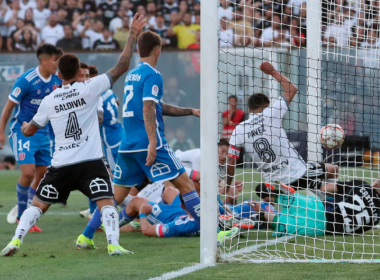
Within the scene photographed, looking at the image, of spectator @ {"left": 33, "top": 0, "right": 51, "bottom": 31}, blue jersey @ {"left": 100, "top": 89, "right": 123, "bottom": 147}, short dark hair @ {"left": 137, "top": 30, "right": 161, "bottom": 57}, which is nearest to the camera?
short dark hair @ {"left": 137, "top": 30, "right": 161, "bottom": 57}

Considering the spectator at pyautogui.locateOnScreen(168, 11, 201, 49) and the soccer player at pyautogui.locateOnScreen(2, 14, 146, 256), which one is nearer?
the soccer player at pyautogui.locateOnScreen(2, 14, 146, 256)

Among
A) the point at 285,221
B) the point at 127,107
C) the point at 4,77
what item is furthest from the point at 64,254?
the point at 4,77

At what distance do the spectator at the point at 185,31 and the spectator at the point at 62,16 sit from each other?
3.26 metres

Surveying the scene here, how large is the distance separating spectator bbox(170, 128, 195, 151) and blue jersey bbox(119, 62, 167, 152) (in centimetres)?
988

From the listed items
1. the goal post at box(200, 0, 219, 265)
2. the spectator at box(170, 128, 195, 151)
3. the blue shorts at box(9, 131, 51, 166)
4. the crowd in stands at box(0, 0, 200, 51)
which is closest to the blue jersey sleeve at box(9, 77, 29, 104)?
the blue shorts at box(9, 131, 51, 166)

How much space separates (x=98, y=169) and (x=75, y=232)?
2085 millimetres

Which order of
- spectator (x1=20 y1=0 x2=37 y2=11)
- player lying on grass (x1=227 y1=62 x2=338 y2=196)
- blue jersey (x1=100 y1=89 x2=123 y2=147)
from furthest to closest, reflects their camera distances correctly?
spectator (x1=20 y1=0 x2=37 y2=11) → blue jersey (x1=100 y1=89 x2=123 y2=147) → player lying on grass (x1=227 y1=62 x2=338 y2=196)

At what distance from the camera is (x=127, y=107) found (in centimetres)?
558

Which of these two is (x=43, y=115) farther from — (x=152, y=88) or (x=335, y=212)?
(x=335, y=212)

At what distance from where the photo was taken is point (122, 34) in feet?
55.7

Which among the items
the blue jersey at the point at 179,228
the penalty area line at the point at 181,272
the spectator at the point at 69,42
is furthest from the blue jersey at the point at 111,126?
the spectator at the point at 69,42

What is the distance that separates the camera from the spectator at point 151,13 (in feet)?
56.0

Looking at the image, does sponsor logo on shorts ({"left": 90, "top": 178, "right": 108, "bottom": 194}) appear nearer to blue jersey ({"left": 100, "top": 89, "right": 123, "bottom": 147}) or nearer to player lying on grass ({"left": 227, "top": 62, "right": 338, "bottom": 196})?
player lying on grass ({"left": 227, "top": 62, "right": 338, "bottom": 196})

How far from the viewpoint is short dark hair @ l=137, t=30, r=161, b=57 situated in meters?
5.49
